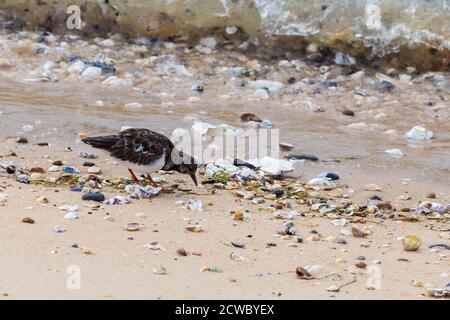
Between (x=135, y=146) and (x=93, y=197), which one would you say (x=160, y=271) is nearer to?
(x=93, y=197)

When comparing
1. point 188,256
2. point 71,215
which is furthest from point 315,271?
point 71,215

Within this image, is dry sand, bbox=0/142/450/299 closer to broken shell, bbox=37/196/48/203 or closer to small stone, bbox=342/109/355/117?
broken shell, bbox=37/196/48/203

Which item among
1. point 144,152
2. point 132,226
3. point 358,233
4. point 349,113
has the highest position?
point 144,152

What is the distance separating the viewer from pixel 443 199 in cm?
788

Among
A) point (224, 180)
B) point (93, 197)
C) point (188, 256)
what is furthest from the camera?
point (224, 180)

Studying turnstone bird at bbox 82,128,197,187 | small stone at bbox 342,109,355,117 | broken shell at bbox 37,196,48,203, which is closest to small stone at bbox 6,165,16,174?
turnstone bird at bbox 82,128,197,187

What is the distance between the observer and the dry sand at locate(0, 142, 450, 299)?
204 inches

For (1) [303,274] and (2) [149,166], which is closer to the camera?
(1) [303,274]

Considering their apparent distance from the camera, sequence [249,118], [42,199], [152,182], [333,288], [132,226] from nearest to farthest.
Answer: [333,288], [132,226], [42,199], [152,182], [249,118]

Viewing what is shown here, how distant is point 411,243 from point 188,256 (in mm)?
1557

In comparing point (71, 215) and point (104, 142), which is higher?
point (104, 142)

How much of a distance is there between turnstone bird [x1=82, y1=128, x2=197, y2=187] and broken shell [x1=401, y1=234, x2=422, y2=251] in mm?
2073

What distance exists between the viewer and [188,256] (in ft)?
19.2
